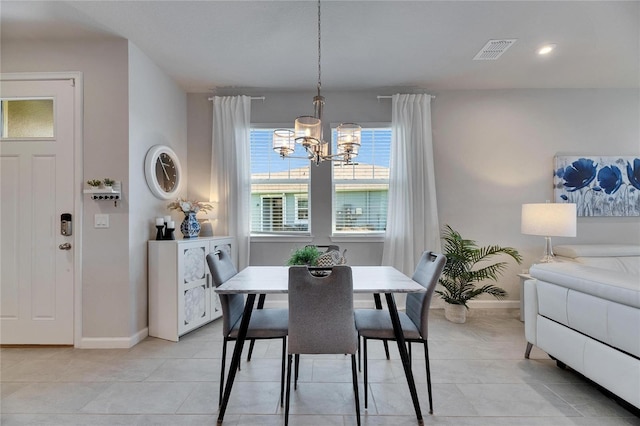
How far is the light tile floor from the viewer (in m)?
1.74

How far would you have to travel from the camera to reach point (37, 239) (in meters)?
2.68

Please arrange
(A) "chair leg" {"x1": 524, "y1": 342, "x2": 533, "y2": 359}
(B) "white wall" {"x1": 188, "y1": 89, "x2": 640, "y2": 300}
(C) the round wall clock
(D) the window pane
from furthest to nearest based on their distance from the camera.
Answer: (B) "white wall" {"x1": 188, "y1": 89, "x2": 640, "y2": 300} < (C) the round wall clock < (D) the window pane < (A) "chair leg" {"x1": 524, "y1": 342, "x2": 533, "y2": 359}

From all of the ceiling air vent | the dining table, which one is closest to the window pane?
the dining table

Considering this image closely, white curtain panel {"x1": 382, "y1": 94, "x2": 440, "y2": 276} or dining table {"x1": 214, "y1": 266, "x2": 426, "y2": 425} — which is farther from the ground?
white curtain panel {"x1": 382, "y1": 94, "x2": 440, "y2": 276}

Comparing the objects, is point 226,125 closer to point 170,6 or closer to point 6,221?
point 170,6

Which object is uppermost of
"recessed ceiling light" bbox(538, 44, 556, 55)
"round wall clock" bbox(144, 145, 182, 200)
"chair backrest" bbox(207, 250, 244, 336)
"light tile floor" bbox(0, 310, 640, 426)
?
"recessed ceiling light" bbox(538, 44, 556, 55)

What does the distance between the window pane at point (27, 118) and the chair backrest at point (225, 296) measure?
7.07 feet

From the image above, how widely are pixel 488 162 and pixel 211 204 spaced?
3.52 m

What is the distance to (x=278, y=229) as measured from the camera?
3865 mm

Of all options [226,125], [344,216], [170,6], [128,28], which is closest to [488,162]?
[344,216]

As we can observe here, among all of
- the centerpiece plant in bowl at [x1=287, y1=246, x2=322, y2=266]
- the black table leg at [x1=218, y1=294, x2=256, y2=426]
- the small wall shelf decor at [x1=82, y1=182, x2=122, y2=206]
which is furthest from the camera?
the small wall shelf decor at [x1=82, y1=182, x2=122, y2=206]

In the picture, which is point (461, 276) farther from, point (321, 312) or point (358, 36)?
point (358, 36)

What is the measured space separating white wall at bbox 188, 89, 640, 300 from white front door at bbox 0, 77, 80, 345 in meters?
1.35

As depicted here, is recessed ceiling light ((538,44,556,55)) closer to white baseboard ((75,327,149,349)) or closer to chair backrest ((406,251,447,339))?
chair backrest ((406,251,447,339))
